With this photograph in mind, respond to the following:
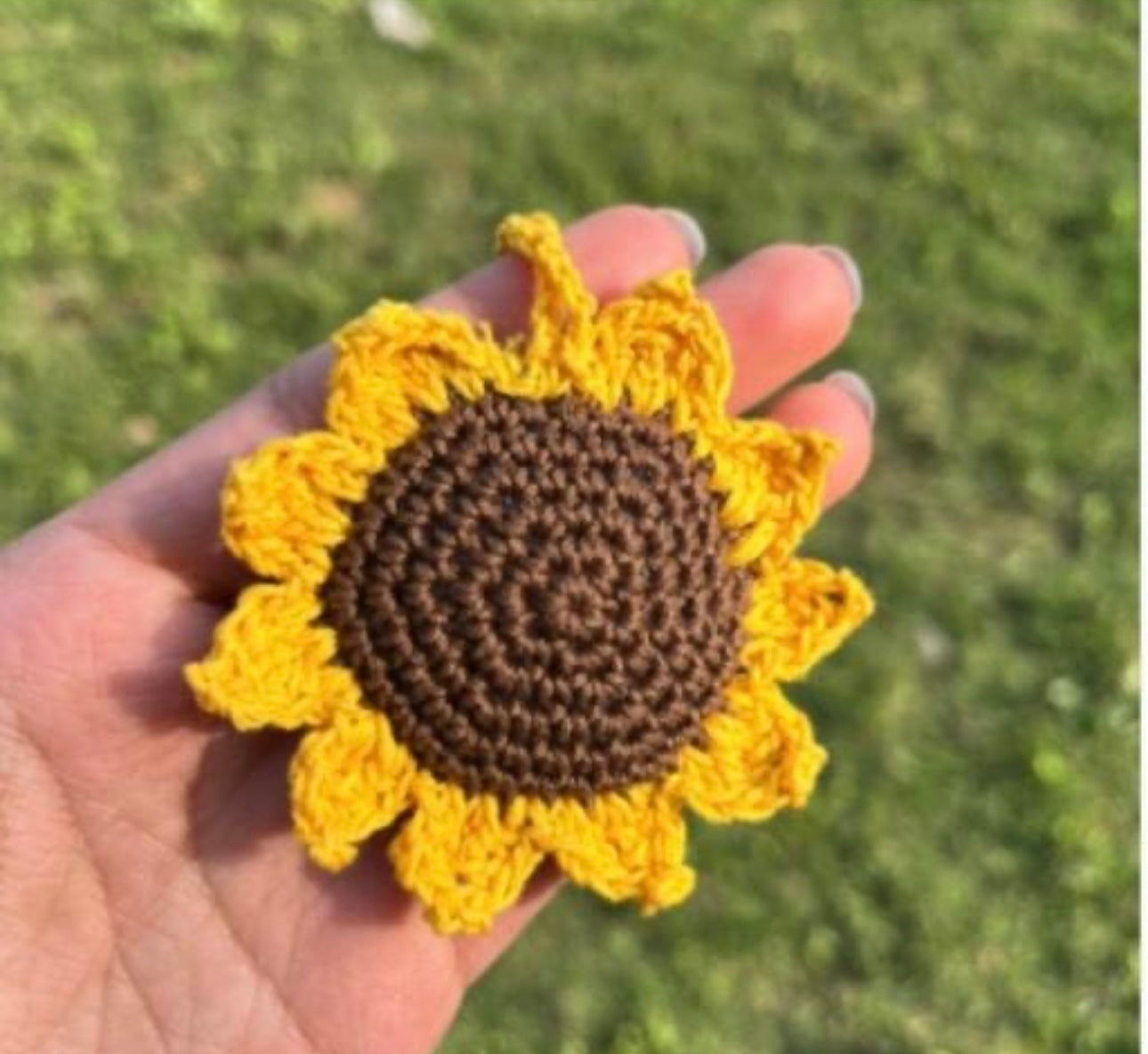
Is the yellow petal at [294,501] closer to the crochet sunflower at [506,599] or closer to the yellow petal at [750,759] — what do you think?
the crochet sunflower at [506,599]

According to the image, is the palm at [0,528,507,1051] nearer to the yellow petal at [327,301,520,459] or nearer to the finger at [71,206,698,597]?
the finger at [71,206,698,597]

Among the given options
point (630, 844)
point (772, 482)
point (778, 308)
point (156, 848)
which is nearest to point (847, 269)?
point (778, 308)

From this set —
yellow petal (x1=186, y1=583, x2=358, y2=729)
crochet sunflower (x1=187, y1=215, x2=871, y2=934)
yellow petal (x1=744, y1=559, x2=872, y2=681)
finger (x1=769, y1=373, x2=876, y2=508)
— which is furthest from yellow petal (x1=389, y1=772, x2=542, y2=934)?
finger (x1=769, y1=373, x2=876, y2=508)

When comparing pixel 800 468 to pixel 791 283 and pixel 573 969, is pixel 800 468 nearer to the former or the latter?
pixel 791 283

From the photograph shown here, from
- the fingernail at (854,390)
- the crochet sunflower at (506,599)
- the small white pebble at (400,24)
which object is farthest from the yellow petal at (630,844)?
the small white pebble at (400,24)

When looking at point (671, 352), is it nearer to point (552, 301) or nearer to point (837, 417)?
point (552, 301)
